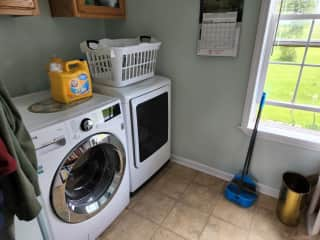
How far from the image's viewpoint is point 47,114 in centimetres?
111

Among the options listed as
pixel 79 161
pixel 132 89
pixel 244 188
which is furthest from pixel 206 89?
pixel 79 161

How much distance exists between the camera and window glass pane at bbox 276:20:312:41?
54.2 inches

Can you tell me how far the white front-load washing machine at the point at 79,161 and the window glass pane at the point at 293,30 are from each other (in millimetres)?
1213

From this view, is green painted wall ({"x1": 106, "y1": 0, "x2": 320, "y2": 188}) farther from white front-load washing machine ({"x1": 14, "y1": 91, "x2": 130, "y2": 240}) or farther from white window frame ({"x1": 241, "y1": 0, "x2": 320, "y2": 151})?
white front-load washing machine ({"x1": 14, "y1": 91, "x2": 130, "y2": 240})

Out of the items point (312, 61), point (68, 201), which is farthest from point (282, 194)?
point (68, 201)

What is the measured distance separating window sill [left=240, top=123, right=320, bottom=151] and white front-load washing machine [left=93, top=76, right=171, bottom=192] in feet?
2.23

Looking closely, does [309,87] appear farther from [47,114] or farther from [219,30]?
[47,114]

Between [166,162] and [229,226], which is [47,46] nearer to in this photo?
[166,162]

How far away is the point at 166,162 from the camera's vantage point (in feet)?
7.18

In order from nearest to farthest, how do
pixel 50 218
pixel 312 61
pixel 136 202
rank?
pixel 50 218
pixel 312 61
pixel 136 202

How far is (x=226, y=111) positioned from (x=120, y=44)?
104 centimetres

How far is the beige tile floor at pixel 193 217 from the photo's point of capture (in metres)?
1.47

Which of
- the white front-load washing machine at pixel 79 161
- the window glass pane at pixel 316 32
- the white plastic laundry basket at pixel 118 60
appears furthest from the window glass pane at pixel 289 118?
the white front-load washing machine at pixel 79 161

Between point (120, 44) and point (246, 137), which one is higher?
point (120, 44)
